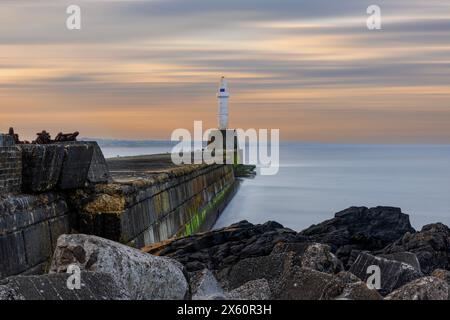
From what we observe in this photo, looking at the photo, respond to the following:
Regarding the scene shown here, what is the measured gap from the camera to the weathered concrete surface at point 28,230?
562 cm

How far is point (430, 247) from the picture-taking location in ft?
29.4

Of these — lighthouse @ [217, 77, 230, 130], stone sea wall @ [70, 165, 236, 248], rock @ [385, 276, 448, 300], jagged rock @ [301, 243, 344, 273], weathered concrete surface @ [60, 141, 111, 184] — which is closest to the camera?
rock @ [385, 276, 448, 300]

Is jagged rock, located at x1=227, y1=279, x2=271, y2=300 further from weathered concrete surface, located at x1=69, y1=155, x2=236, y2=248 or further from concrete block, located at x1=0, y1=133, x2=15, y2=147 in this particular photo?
weathered concrete surface, located at x1=69, y1=155, x2=236, y2=248

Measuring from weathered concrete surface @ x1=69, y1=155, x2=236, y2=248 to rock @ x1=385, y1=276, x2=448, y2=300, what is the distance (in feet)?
11.9

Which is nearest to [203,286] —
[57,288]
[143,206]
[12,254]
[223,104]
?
[57,288]

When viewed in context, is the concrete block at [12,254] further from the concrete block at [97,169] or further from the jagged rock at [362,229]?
the jagged rock at [362,229]

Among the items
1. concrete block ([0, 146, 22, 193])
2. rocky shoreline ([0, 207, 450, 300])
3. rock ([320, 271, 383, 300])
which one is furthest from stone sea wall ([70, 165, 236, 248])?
rock ([320, 271, 383, 300])

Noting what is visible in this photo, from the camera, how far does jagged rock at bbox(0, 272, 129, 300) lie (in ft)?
13.6

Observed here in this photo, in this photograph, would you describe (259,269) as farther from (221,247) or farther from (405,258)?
(221,247)

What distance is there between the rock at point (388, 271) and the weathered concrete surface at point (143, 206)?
259cm

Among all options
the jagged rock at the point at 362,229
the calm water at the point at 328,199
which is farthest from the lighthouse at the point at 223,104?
the jagged rock at the point at 362,229

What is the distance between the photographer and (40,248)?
6297 mm
